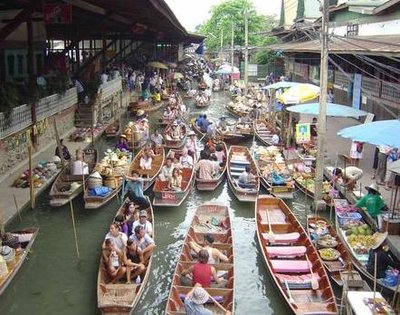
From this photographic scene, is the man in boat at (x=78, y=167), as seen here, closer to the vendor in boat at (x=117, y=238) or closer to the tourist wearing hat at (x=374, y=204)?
the vendor in boat at (x=117, y=238)

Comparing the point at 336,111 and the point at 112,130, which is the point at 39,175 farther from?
the point at 336,111

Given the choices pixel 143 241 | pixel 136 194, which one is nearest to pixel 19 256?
pixel 143 241

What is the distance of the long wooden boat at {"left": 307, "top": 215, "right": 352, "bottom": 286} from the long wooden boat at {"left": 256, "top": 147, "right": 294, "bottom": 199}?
98.8 inches

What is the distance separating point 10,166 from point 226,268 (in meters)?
8.80

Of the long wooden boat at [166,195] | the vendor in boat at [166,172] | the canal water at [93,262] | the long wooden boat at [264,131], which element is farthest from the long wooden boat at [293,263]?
the long wooden boat at [264,131]

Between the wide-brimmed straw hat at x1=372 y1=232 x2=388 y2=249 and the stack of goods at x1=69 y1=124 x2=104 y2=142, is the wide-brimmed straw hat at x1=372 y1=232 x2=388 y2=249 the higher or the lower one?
the lower one

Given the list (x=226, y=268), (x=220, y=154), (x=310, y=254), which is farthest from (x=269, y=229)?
(x=220, y=154)

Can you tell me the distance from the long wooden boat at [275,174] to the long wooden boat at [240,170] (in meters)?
0.35

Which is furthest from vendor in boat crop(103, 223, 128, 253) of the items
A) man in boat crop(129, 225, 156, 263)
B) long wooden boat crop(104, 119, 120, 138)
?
long wooden boat crop(104, 119, 120, 138)

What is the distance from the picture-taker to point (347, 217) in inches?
508

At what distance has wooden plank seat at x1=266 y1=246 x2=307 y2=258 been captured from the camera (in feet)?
36.5

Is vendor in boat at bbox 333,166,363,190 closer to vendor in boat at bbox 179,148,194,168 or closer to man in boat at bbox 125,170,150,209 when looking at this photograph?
vendor in boat at bbox 179,148,194,168

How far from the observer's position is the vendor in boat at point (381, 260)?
9.80m

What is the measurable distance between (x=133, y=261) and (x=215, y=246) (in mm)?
1819
